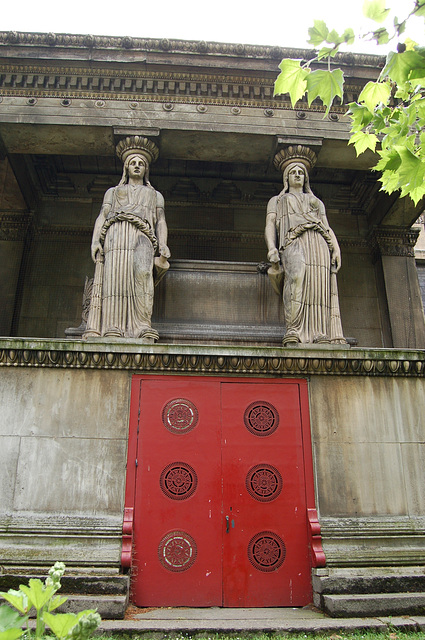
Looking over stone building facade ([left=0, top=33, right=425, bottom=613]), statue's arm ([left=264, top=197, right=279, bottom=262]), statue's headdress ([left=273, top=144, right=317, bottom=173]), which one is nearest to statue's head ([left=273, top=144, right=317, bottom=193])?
statue's headdress ([left=273, top=144, right=317, bottom=173])

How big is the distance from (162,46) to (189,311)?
5606 mm

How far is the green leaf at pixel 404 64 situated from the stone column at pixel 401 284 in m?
9.97

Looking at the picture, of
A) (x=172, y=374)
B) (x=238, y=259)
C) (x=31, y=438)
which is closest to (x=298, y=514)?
(x=172, y=374)

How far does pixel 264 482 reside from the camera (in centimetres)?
777

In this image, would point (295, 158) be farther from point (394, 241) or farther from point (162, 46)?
point (394, 241)

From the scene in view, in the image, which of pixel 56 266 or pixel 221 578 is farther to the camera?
pixel 56 266

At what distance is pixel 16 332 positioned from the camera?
13.6 meters

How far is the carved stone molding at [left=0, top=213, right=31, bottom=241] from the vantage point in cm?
1411

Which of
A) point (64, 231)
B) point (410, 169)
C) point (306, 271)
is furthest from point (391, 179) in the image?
point (64, 231)

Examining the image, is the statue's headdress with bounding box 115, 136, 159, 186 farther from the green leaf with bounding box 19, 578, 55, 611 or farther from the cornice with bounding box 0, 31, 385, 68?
the green leaf with bounding box 19, 578, 55, 611

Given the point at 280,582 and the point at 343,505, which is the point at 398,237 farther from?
the point at 280,582

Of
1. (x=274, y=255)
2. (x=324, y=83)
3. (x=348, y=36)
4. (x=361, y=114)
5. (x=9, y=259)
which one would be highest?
(x=9, y=259)

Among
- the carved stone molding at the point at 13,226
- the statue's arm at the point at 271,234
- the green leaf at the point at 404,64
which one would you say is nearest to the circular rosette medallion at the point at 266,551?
the statue's arm at the point at 271,234

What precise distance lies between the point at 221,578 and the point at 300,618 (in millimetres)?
1252
